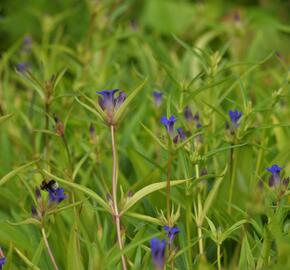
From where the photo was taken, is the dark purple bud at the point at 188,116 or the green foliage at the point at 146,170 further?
the dark purple bud at the point at 188,116

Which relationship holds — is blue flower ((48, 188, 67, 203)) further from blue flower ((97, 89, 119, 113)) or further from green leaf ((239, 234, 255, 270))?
green leaf ((239, 234, 255, 270))

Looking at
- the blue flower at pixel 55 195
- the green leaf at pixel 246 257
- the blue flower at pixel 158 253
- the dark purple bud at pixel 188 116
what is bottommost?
the green leaf at pixel 246 257

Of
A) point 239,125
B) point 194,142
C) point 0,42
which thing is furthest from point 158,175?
point 0,42

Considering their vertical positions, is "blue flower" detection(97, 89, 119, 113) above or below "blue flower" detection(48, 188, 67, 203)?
above

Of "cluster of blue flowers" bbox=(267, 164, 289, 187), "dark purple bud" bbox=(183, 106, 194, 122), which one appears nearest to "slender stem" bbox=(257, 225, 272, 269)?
"cluster of blue flowers" bbox=(267, 164, 289, 187)

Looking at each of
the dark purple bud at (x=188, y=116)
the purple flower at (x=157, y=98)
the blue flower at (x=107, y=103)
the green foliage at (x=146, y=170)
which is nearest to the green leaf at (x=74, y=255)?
the green foliage at (x=146, y=170)

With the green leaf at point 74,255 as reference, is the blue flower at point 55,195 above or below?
above

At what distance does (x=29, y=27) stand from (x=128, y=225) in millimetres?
2756

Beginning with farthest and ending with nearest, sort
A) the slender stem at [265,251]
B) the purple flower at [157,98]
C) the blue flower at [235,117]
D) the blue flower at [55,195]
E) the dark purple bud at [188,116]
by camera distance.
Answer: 1. the purple flower at [157,98]
2. the dark purple bud at [188,116]
3. the blue flower at [235,117]
4. the blue flower at [55,195]
5. the slender stem at [265,251]

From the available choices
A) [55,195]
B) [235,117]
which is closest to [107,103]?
[55,195]

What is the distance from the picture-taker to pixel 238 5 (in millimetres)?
4543

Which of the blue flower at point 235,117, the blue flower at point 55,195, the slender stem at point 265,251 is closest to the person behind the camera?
the slender stem at point 265,251

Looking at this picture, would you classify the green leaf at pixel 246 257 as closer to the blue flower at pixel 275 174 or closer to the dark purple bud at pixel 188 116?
the blue flower at pixel 275 174

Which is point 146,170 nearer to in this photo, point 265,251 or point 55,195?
point 55,195
